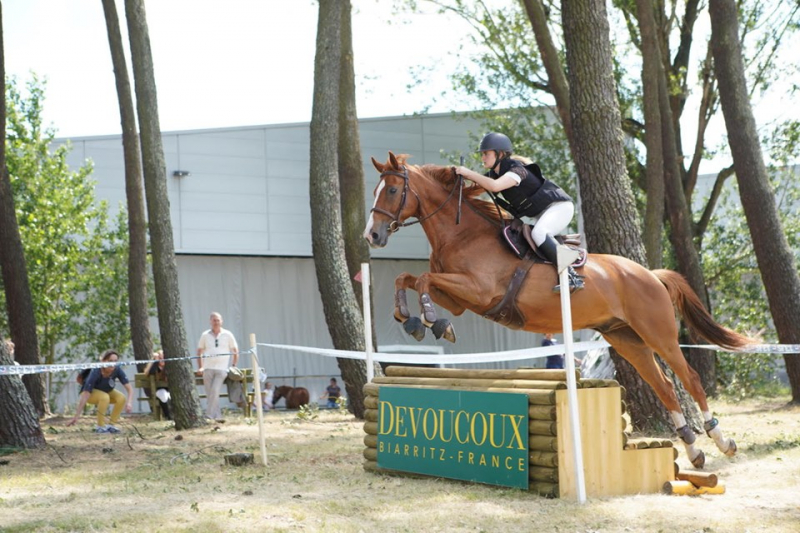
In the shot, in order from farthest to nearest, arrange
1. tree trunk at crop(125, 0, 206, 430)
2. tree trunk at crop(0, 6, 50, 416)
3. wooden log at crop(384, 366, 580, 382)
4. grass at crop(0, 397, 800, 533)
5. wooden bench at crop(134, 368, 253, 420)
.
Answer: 1. wooden bench at crop(134, 368, 253, 420)
2. tree trunk at crop(0, 6, 50, 416)
3. tree trunk at crop(125, 0, 206, 430)
4. wooden log at crop(384, 366, 580, 382)
5. grass at crop(0, 397, 800, 533)

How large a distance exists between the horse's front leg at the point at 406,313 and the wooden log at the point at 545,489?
1344 millimetres

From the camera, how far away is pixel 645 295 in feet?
23.9

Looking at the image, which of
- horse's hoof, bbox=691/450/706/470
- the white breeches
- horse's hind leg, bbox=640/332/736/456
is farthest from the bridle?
horse's hoof, bbox=691/450/706/470

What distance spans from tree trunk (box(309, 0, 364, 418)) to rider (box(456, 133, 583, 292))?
5808mm

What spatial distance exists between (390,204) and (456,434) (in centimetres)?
186

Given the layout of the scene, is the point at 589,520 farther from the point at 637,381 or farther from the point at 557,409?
the point at 637,381

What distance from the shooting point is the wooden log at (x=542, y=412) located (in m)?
6.26

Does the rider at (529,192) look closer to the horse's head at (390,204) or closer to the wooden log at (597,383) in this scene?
the horse's head at (390,204)

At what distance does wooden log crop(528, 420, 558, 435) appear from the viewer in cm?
626

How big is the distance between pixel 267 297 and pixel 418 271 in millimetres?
5104

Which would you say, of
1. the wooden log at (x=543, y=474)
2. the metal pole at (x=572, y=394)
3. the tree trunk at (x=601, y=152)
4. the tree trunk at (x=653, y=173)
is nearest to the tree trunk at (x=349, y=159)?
the tree trunk at (x=653, y=173)

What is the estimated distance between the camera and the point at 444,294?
6.47 metres

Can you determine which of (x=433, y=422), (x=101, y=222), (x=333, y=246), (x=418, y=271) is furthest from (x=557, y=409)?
(x=418, y=271)

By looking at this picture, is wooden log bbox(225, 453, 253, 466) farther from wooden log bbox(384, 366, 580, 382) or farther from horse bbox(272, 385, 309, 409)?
horse bbox(272, 385, 309, 409)
